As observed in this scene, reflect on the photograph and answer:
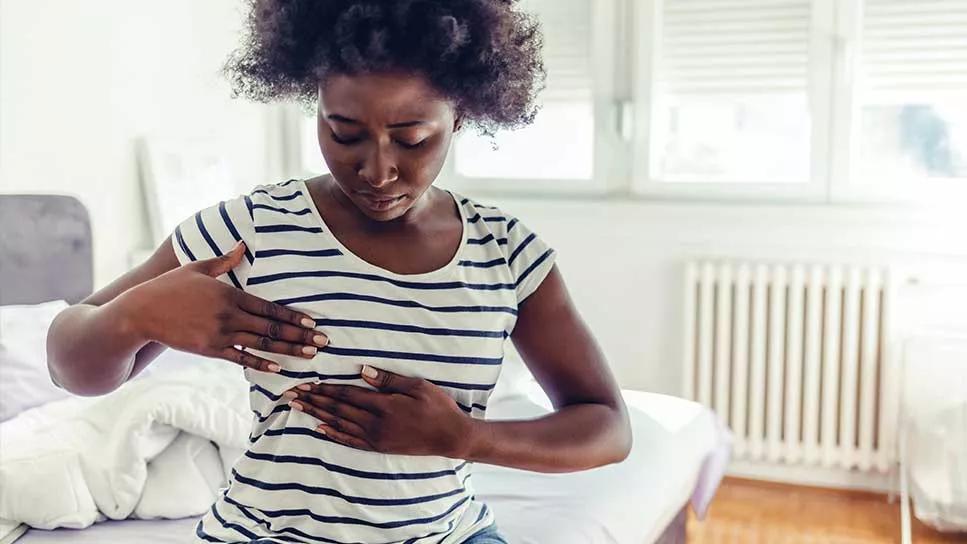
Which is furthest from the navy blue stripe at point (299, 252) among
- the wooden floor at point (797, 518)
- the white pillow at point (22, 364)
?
the wooden floor at point (797, 518)

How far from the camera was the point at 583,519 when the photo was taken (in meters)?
1.57

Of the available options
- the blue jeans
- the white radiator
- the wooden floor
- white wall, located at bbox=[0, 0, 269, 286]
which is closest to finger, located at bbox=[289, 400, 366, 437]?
the blue jeans

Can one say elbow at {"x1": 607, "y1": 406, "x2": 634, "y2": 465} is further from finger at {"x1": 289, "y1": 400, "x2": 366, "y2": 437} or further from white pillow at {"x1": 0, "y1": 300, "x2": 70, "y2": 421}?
white pillow at {"x1": 0, "y1": 300, "x2": 70, "y2": 421}

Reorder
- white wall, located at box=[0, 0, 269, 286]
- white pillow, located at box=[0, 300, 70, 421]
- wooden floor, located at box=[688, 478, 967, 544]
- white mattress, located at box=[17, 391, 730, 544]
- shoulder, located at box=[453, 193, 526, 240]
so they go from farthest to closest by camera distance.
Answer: wooden floor, located at box=[688, 478, 967, 544]
white wall, located at box=[0, 0, 269, 286]
white pillow, located at box=[0, 300, 70, 421]
white mattress, located at box=[17, 391, 730, 544]
shoulder, located at box=[453, 193, 526, 240]

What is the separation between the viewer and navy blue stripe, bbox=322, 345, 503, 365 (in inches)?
37.2

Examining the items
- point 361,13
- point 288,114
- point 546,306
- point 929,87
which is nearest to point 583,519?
point 546,306

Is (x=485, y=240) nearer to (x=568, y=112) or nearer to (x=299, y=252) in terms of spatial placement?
(x=299, y=252)

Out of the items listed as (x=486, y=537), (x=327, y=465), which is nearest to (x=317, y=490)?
(x=327, y=465)

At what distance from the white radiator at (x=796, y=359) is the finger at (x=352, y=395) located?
2.35 m

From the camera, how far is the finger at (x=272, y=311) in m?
0.91

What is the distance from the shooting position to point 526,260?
1076mm

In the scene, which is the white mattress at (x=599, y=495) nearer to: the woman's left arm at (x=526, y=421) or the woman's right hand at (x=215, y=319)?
the woman's left arm at (x=526, y=421)

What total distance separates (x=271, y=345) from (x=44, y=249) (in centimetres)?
174

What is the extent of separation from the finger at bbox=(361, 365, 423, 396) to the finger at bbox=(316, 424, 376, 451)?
0.05 metres
